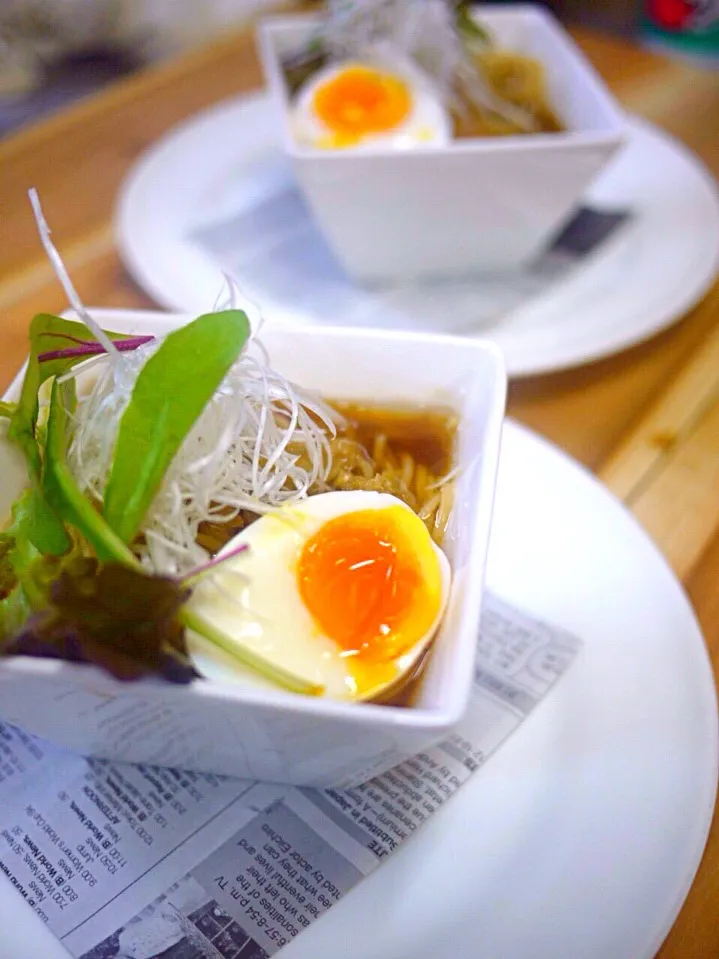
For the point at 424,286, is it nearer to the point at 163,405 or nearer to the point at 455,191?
the point at 455,191

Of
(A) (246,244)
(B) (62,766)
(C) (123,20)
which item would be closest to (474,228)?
(A) (246,244)

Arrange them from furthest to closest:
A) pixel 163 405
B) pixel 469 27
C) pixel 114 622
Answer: pixel 469 27
pixel 163 405
pixel 114 622

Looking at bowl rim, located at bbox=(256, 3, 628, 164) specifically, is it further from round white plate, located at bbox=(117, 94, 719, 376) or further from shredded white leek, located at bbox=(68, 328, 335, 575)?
shredded white leek, located at bbox=(68, 328, 335, 575)

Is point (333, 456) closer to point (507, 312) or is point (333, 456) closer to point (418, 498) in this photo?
point (418, 498)

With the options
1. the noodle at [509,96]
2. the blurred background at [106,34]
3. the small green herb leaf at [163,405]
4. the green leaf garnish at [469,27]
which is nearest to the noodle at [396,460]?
the small green herb leaf at [163,405]

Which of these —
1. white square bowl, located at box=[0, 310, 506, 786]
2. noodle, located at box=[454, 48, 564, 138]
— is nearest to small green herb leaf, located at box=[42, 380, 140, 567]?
white square bowl, located at box=[0, 310, 506, 786]

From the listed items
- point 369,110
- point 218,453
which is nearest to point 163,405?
point 218,453

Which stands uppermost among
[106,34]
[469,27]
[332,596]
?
[469,27]
